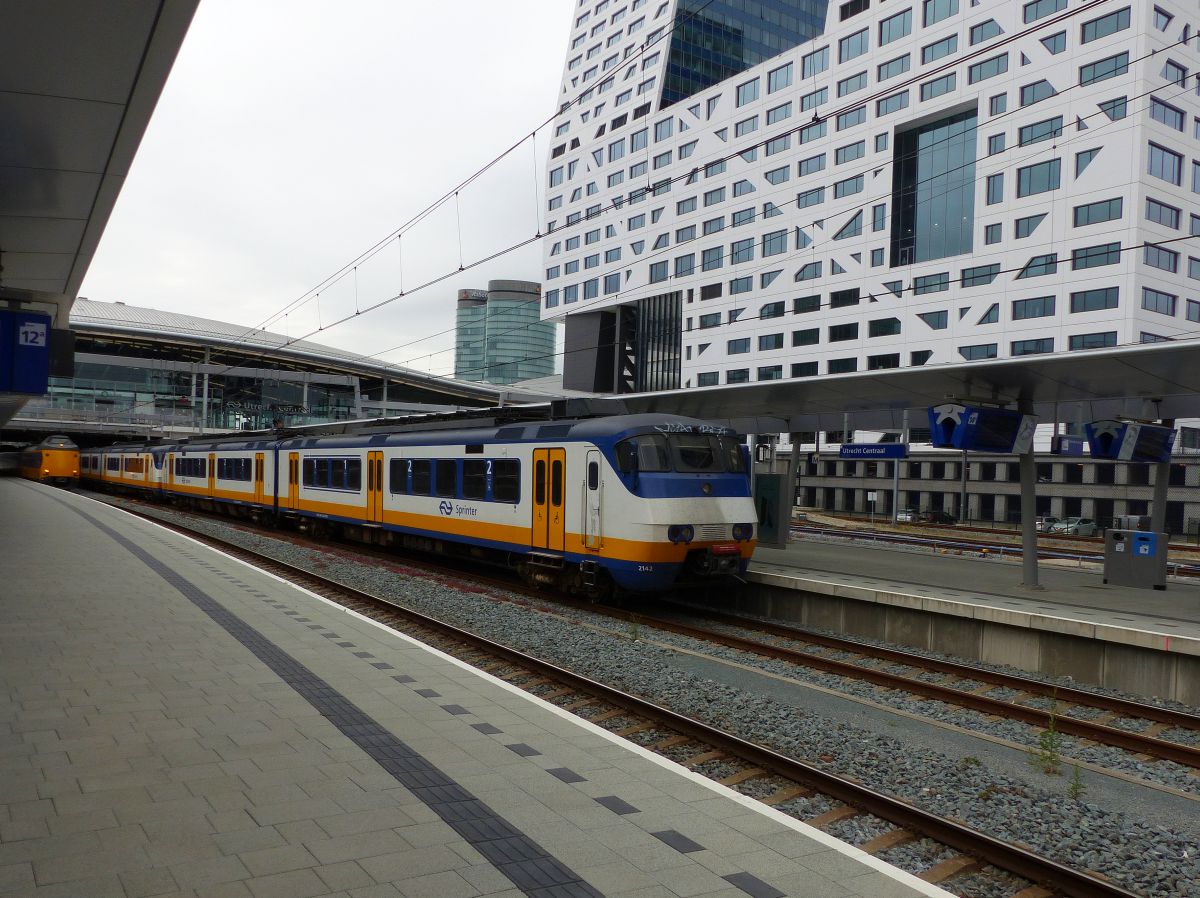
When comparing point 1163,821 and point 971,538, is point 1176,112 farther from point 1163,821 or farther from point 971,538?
point 1163,821

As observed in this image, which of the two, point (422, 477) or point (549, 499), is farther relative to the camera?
point (422, 477)

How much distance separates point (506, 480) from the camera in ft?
53.1

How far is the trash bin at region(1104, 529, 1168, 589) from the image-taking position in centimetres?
1608

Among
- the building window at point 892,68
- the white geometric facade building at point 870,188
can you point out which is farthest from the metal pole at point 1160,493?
the building window at point 892,68

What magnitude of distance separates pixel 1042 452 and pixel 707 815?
43.6 metres

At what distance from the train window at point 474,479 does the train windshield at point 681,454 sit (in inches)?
163

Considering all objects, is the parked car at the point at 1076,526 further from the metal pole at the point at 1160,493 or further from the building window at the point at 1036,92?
the metal pole at the point at 1160,493

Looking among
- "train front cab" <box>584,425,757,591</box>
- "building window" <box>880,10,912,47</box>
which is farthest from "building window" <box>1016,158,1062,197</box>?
"train front cab" <box>584,425,757,591</box>

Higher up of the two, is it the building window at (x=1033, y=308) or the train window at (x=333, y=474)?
the building window at (x=1033, y=308)

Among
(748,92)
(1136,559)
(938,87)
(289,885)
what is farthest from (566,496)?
(748,92)

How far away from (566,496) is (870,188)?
141 feet

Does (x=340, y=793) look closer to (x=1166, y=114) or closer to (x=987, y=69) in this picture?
(x=1166, y=114)

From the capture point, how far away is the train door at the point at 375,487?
21156 mm

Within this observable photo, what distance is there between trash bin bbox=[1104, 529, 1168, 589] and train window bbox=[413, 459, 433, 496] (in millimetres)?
13286
